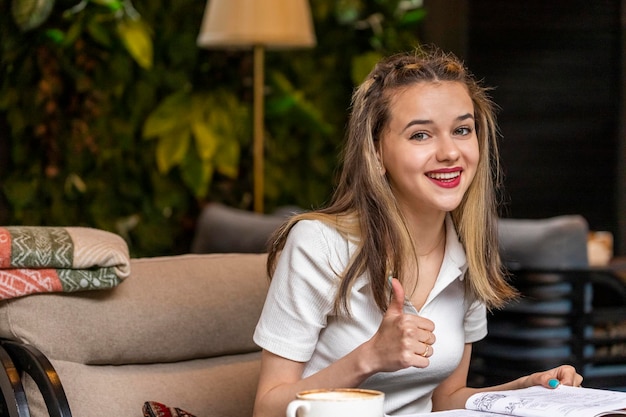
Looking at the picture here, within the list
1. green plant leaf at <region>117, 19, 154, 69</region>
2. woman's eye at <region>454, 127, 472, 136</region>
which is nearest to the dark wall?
Answer: green plant leaf at <region>117, 19, 154, 69</region>

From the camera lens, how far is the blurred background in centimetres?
428

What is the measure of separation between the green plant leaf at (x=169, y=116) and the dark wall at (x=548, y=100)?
1.29 metres

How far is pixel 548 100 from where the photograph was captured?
4.79 m

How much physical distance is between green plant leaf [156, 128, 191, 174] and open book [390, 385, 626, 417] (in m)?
3.20

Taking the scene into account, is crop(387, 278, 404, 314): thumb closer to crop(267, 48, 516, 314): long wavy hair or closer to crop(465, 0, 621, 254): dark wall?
crop(267, 48, 516, 314): long wavy hair

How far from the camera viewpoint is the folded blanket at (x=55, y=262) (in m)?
1.94

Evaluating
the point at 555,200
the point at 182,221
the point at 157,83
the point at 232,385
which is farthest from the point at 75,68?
the point at 232,385

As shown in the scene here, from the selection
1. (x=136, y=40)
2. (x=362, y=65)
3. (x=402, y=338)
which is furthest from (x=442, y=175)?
(x=362, y=65)

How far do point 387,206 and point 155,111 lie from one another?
3014 mm

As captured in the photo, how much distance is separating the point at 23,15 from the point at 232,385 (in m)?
2.14

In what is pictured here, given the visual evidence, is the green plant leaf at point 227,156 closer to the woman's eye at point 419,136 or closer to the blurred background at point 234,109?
the blurred background at point 234,109

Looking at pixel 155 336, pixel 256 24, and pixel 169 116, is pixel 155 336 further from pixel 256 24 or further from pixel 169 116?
pixel 169 116

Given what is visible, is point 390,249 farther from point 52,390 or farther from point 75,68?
point 75,68

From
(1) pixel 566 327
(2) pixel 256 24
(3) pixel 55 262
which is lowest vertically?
(1) pixel 566 327
